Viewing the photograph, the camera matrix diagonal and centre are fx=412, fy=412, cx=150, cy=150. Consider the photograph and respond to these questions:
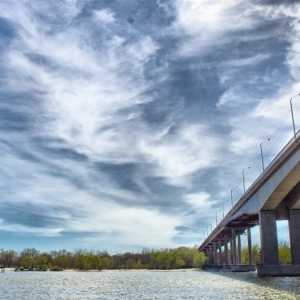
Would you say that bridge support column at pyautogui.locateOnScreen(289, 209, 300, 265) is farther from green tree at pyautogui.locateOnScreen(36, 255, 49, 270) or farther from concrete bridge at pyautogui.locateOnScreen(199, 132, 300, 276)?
green tree at pyautogui.locateOnScreen(36, 255, 49, 270)

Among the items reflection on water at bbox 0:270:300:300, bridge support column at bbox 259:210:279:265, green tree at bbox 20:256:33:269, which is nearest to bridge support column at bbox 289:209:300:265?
bridge support column at bbox 259:210:279:265

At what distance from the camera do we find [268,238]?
58938 mm

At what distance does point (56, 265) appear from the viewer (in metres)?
185

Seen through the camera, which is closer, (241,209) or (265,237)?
(265,237)

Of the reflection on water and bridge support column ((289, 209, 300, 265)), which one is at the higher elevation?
bridge support column ((289, 209, 300, 265))

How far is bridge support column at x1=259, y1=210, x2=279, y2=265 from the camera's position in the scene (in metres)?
58.2

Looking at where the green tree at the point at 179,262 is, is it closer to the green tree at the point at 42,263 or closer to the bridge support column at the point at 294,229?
the green tree at the point at 42,263

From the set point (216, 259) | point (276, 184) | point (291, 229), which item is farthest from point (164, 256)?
point (276, 184)

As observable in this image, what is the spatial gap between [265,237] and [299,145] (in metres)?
20.9

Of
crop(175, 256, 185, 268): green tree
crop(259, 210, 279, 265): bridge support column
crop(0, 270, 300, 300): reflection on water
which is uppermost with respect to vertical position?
crop(175, 256, 185, 268): green tree

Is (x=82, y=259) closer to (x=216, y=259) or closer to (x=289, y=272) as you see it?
(x=216, y=259)

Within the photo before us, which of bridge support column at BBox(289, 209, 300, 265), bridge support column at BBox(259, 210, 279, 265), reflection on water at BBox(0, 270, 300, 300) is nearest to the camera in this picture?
reflection on water at BBox(0, 270, 300, 300)

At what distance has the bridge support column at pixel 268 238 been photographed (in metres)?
58.2

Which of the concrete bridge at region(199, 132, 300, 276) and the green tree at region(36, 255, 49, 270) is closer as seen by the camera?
the concrete bridge at region(199, 132, 300, 276)
